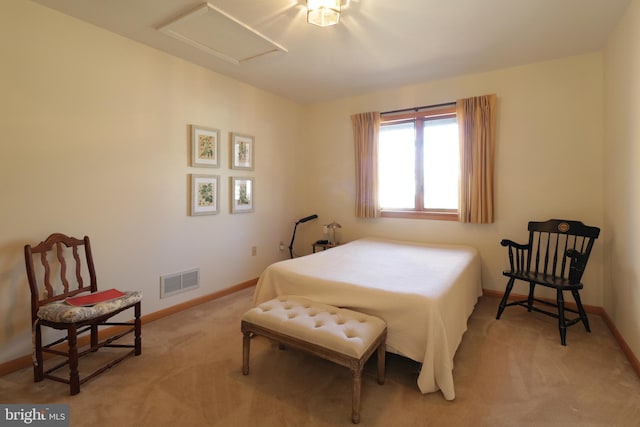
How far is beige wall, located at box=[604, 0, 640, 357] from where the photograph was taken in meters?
2.07

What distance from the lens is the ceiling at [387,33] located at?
2180 millimetres

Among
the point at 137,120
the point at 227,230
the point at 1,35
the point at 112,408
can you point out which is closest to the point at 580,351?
the point at 112,408

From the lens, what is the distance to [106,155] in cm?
252

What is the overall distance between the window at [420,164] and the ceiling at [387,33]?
0.56 metres

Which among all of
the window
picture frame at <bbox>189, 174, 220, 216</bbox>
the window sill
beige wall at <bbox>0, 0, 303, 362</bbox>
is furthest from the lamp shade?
the window sill

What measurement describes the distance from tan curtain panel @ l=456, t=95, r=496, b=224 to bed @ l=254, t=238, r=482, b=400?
0.63m

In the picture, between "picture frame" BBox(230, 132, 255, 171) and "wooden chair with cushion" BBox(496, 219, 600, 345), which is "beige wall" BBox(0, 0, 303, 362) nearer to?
"picture frame" BBox(230, 132, 255, 171)

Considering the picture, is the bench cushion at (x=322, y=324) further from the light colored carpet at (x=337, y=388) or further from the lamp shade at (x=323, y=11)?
the lamp shade at (x=323, y=11)

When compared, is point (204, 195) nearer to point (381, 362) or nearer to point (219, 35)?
point (219, 35)

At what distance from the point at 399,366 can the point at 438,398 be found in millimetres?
359

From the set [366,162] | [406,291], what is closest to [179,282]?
[406,291]

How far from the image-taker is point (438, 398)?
174 cm

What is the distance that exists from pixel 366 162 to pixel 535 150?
1.88 m

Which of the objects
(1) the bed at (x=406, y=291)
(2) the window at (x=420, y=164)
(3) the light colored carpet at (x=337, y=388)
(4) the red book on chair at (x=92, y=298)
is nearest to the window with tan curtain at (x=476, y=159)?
(2) the window at (x=420, y=164)
